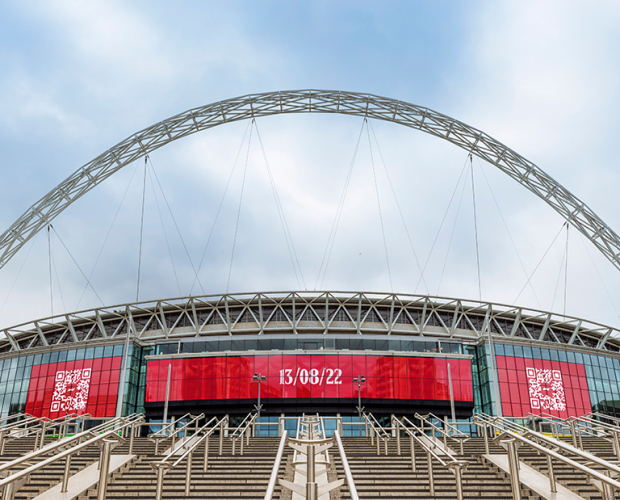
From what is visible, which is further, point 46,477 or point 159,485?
point 46,477

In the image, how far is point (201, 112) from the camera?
129ft

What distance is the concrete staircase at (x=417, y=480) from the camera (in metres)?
9.43

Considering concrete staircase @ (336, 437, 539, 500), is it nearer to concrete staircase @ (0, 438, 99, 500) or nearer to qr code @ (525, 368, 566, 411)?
concrete staircase @ (0, 438, 99, 500)

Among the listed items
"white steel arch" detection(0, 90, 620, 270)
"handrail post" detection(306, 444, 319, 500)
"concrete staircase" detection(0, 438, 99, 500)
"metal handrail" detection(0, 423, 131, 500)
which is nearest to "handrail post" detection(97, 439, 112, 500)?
"metal handrail" detection(0, 423, 131, 500)

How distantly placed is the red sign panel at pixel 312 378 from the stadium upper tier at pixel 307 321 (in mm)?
5057

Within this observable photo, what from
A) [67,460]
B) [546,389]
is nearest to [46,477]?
[67,460]

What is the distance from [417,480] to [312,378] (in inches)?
1234

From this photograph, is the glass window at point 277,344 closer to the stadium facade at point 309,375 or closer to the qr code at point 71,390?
the stadium facade at point 309,375

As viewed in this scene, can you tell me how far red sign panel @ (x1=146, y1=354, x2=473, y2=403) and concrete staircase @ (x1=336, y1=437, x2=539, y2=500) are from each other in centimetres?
2866

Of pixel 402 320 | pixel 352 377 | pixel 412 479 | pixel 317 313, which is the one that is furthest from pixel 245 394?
pixel 412 479

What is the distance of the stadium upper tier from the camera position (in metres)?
48.5

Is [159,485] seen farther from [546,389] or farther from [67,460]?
[546,389]

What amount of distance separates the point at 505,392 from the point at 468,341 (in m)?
5.50

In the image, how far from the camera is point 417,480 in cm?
1097
